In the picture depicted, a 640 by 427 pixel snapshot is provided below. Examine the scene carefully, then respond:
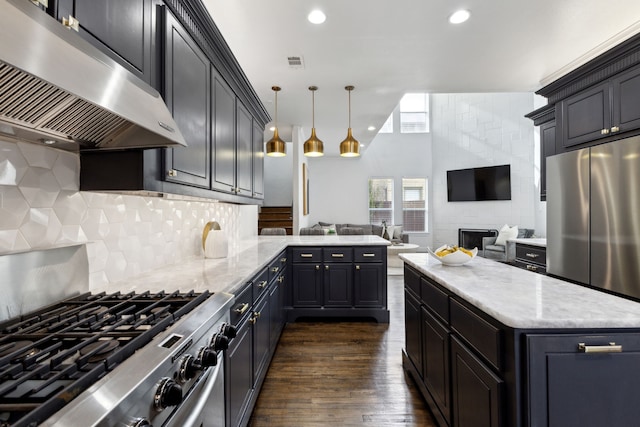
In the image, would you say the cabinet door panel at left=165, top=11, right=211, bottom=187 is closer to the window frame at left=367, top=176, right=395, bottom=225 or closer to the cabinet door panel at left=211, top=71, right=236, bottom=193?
the cabinet door panel at left=211, top=71, right=236, bottom=193

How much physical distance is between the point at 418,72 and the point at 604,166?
1.93m

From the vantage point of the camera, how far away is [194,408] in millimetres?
1052

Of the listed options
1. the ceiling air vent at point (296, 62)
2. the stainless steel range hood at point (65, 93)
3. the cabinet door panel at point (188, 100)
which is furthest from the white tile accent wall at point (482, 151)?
the stainless steel range hood at point (65, 93)

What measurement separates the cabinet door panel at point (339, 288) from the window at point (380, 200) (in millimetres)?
6095

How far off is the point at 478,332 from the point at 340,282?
250 cm

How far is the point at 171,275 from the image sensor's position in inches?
72.0

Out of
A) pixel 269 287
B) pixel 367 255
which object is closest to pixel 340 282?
pixel 367 255

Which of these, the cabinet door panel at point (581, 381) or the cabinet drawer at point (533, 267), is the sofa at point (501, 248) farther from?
the cabinet door panel at point (581, 381)

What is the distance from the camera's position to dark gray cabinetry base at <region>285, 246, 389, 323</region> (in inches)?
146

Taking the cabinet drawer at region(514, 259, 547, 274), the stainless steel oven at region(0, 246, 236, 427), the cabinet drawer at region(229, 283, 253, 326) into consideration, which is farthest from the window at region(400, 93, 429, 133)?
the stainless steel oven at region(0, 246, 236, 427)

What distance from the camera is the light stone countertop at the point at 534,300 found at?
1.06 m

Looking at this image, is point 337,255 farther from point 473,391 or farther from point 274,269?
point 473,391

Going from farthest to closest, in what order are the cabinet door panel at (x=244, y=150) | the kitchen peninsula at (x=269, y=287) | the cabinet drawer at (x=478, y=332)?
the cabinet door panel at (x=244, y=150) → the kitchen peninsula at (x=269, y=287) → the cabinet drawer at (x=478, y=332)

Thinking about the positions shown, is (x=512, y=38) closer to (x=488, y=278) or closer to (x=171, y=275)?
(x=488, y=278)
